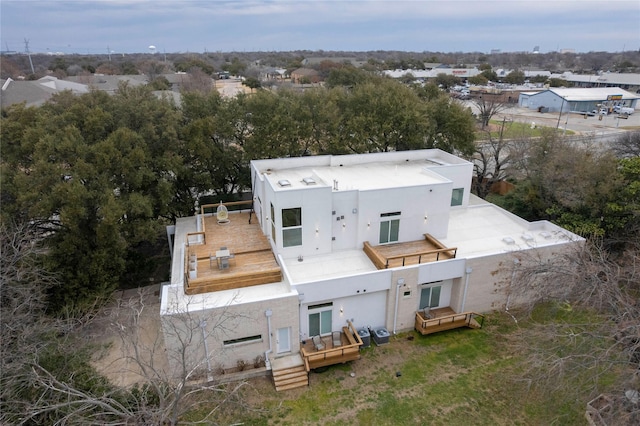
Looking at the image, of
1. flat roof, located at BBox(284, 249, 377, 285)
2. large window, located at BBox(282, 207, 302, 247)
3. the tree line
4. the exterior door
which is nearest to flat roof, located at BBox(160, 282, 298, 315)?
flat roof, located at BBox(284, 249, 377, 285)

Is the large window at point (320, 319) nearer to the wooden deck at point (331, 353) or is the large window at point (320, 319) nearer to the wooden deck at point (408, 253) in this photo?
the wooden deck at point (331, 353)

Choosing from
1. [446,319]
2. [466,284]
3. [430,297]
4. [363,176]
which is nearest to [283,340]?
[430,297]

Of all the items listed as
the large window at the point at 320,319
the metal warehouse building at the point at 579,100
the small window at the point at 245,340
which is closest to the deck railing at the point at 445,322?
the large window at the point at 320,319

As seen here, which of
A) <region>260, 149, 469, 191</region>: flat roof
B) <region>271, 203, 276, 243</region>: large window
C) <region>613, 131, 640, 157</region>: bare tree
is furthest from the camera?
<region>613, 131, 640, 157</region>: bare tree

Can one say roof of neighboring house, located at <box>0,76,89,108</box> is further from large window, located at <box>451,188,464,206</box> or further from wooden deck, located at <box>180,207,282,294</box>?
large window, located at <box>451,188,464,206</box>

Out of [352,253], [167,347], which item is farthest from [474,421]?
[167,347]
